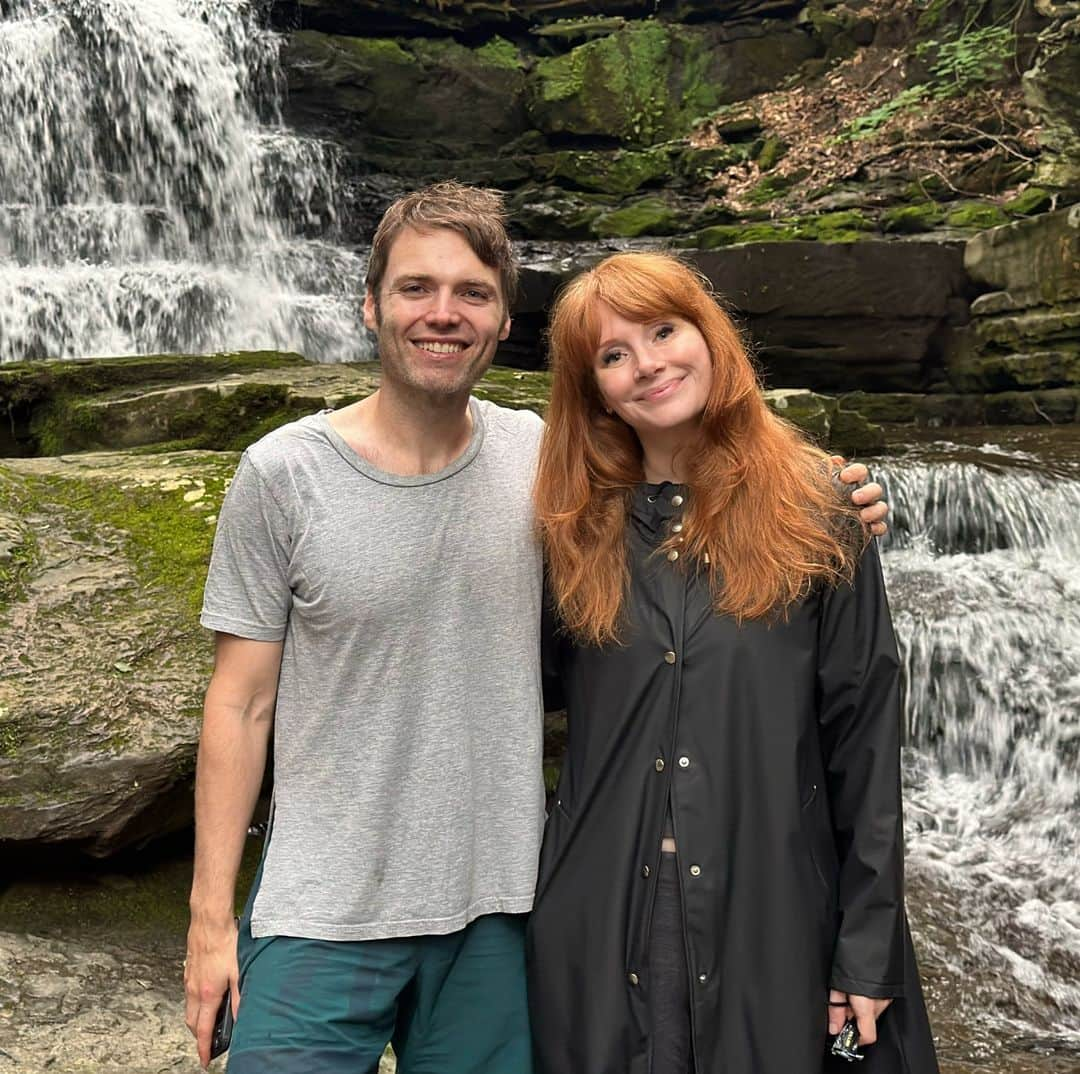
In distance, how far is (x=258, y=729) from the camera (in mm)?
2090

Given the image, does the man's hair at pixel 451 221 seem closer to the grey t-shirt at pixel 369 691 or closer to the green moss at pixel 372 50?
the grey t-shirt at pixel 369 691

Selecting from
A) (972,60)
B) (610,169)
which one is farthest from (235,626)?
(972,60)

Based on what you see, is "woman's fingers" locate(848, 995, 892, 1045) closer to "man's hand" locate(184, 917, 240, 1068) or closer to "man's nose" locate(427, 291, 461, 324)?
"man's hand" locate(184, 917, 240, 1068)

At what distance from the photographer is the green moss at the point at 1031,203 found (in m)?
12.1

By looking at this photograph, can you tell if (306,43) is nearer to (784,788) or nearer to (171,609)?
(171,609)

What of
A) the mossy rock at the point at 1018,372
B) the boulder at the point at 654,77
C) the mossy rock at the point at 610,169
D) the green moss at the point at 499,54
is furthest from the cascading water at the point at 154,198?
the mossy rock at the point at 1018,372

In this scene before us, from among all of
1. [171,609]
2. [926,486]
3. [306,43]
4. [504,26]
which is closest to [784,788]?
[171,609]

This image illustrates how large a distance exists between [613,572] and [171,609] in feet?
6.66

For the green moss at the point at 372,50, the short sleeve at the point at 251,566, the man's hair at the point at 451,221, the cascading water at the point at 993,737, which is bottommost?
the cascading water at the point at 993,737

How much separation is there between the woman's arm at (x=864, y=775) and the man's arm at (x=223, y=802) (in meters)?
1.04

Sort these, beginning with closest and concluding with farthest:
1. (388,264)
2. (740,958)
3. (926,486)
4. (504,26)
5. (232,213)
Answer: (740,958), (388,264), (926,486), (232,213), (504,26)

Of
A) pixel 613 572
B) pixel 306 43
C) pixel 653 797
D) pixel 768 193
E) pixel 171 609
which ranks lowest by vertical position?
pixel 171 609

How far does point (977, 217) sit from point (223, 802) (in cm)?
1225

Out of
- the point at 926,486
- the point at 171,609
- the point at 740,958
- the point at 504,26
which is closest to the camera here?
the point at 740,958
